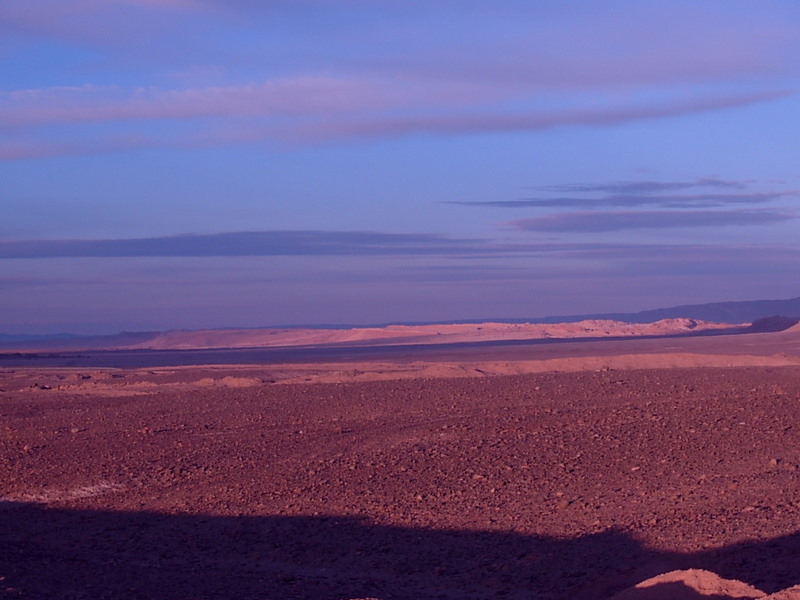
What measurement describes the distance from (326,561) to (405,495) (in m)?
2.23

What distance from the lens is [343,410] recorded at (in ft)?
58.6

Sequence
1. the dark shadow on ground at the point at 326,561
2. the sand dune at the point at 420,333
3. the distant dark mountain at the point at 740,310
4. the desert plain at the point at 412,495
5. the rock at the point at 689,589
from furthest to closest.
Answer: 1. the distant dark mountain at the point at 740,310
2. the sand dune at the point at 420,333
3. the desert plain at the point at 412,495
4. the dark shadow on ground at the point at 326,561
5. the rock at the point at 689,589

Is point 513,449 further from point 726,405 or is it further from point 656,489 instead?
point 726,405

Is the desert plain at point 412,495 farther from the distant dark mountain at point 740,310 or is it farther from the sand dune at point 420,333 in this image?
the distant dark mountain at point 740,310

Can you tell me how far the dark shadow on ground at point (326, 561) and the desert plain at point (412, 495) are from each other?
0.10ft

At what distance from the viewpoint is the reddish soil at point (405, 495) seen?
8.45 metres

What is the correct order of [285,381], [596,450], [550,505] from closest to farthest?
1. [550,505]
2. [596,450]
3. [285,381]

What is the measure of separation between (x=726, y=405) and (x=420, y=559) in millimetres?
8491

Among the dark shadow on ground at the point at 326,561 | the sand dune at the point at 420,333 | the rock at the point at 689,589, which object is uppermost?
the sand dune at the point at 420,333

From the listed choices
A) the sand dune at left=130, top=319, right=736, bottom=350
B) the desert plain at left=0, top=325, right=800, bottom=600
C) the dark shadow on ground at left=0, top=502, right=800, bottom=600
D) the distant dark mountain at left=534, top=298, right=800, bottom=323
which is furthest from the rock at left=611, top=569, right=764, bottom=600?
the distant dark mountain at left=534, top=298, right=800, bottom=323

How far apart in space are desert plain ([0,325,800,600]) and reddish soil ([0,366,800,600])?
0.04 meters

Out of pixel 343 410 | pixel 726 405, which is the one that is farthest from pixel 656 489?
pixel 343 410

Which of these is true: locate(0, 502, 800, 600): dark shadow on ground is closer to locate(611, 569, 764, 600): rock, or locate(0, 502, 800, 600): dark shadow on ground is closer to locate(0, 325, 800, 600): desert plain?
locate(0, 325, 800, 600): desert plain

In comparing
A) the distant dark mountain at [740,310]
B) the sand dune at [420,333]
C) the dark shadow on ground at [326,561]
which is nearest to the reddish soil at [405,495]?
the dark shadow on ground at [326,561]
